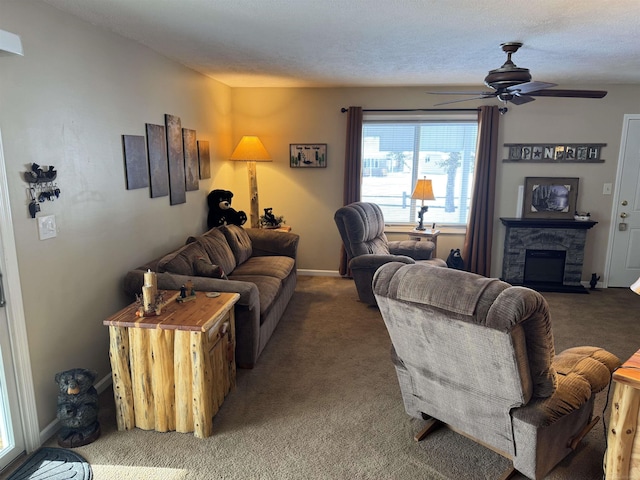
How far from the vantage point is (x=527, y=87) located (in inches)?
119

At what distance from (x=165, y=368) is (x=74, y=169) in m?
1.31

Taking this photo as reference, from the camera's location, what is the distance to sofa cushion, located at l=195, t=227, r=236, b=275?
379 cm

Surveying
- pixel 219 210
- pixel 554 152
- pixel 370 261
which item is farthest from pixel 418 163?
pixel 219 210

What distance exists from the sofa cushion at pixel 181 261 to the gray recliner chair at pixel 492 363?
1722mm

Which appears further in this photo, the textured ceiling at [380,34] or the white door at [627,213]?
the white door at [627,213]

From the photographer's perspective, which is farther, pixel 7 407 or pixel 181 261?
pixel 181 261

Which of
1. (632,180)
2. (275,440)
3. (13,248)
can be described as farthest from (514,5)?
(632,180)

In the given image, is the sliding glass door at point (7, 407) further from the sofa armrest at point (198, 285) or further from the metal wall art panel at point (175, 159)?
the metal wall art panel at point (175, 159)

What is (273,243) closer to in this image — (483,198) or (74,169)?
(74,169)

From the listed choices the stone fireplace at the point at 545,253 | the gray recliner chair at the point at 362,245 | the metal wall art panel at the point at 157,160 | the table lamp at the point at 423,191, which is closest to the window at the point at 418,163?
the table lamp at the point at 423,191

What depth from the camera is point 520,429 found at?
6.19 feet

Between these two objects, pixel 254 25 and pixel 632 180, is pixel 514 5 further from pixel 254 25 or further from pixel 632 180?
pixel 632 180

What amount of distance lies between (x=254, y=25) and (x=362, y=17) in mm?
699

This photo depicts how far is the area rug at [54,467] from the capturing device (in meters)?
2.09
